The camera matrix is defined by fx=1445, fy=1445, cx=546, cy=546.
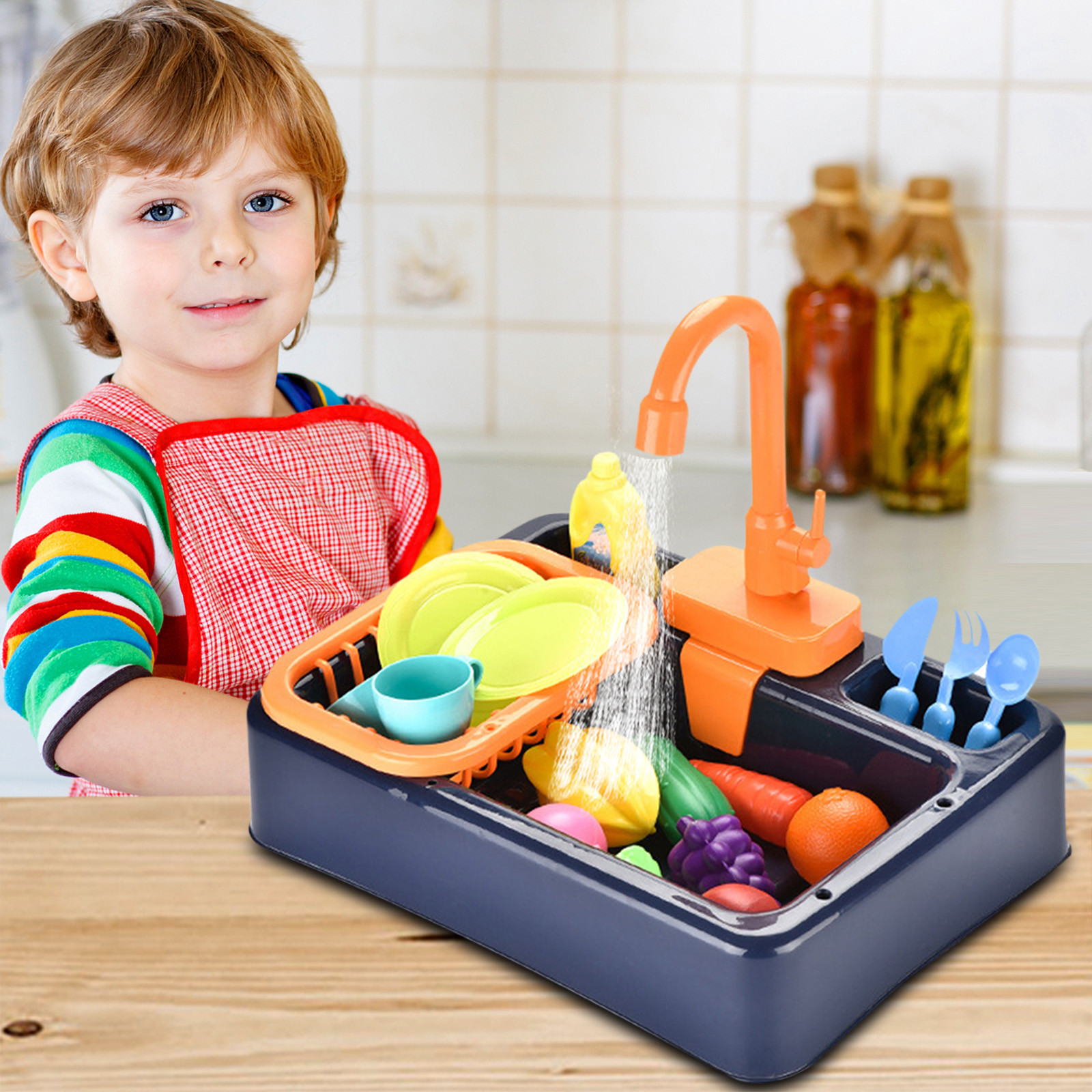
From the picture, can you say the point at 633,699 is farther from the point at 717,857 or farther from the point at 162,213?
the point at 162,213

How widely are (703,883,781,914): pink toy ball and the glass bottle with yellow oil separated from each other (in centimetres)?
137

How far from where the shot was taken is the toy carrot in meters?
0.76

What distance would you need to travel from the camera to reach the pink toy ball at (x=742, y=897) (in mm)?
666

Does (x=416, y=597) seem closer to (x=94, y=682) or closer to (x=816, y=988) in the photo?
(x=94, y=682)

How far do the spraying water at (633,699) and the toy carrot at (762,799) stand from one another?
41 millimetres

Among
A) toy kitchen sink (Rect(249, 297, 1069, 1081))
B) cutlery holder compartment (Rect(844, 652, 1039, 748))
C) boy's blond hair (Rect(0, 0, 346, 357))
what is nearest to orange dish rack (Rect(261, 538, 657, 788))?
toy kitchen sink (Rect(249, 297, 1069, 1081))

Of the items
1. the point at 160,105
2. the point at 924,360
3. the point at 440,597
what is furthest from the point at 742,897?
the point at 924,360

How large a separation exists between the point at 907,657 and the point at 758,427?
15cm

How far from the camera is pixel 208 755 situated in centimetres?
88

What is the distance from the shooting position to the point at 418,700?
0.71 metres

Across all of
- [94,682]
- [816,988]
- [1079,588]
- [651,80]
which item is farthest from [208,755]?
[651,80]

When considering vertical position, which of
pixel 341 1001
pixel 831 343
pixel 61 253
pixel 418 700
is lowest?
pixel 341 1001

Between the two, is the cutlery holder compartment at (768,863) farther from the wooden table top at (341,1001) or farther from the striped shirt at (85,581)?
the striped shirt at (85,581)

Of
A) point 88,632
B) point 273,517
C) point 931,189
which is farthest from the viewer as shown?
point 931,189
